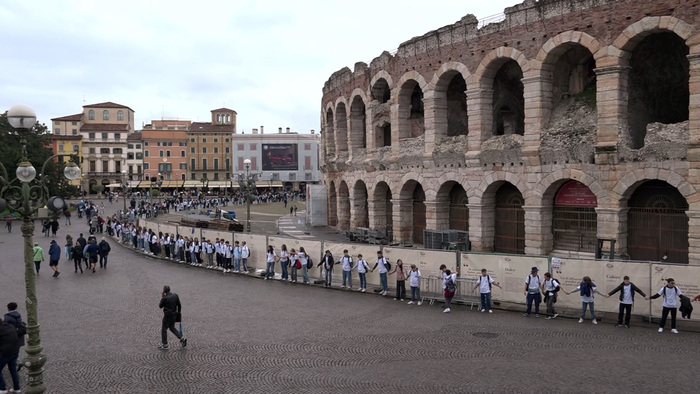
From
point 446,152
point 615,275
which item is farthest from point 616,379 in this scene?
point 446,152

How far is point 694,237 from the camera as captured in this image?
2058 cm

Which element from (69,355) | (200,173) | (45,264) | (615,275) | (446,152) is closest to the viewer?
(69,355)

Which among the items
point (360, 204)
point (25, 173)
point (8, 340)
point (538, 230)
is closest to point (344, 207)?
point (360, 204)

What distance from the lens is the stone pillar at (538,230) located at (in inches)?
990

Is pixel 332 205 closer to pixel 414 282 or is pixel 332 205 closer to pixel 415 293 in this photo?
pixel 415 293

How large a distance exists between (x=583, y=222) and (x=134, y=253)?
22679 millimetres

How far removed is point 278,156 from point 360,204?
65.7m

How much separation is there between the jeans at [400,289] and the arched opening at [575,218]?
987cm

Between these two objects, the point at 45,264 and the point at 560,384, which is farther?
the point at 45,264

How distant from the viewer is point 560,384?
35.2 feet

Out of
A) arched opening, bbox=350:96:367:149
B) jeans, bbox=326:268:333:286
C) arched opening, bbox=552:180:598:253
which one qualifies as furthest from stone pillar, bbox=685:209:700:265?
arched opening, bbox=350:96:367:149

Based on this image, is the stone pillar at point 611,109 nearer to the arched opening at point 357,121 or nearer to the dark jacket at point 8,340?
the arched opening at point 357,121

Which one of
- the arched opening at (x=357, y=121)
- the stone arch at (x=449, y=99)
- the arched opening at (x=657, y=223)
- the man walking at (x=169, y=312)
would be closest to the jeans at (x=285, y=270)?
the man walking at (x=169, y=312)

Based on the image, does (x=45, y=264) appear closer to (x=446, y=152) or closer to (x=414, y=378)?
(x=446, y=152)
